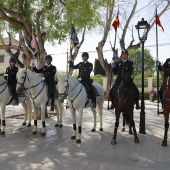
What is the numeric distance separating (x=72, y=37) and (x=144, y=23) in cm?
297

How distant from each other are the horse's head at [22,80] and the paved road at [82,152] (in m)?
1.74

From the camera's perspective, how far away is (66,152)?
619 centimetres

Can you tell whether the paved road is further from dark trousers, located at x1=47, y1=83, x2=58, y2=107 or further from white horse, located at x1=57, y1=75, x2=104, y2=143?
dark trousers, located at x1=47, y1=83, x2=58, y2=107

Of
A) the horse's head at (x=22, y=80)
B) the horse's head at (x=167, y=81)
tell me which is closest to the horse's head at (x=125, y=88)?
the horse's head at (x=167, y=81)

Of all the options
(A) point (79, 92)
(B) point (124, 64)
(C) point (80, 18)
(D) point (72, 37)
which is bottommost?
(A) point (79, 92)

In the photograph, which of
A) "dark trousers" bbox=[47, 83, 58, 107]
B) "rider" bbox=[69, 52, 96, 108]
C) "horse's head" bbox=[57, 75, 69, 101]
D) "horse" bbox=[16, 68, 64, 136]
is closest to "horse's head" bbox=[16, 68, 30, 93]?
"horse" bbox=[16, 68, 64, 136]

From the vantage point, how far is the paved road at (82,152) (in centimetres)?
518

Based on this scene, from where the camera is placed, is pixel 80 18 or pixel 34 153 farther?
pixel 80 18

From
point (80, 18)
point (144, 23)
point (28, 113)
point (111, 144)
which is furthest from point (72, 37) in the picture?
point (111, 144)

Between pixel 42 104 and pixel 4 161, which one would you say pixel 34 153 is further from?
pixel 42 104

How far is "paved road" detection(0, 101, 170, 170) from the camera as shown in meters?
5.18

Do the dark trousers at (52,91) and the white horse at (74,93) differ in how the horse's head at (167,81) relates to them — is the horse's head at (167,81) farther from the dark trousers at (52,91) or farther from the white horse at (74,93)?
the dark trousers at (52,91)

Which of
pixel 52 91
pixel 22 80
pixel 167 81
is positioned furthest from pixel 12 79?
pixel 167 81

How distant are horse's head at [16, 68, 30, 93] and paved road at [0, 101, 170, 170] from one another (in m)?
1.74
